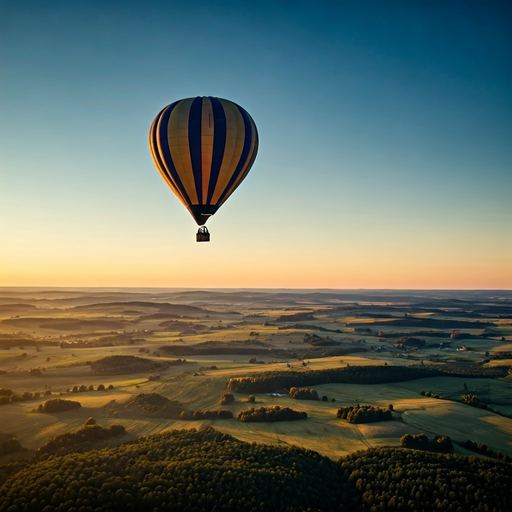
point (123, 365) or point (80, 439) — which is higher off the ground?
point (80, 439)

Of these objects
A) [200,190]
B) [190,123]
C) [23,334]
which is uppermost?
[190,123]

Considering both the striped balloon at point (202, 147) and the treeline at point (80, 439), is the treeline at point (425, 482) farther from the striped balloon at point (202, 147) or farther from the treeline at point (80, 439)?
the striped balloon at point (202, 147)

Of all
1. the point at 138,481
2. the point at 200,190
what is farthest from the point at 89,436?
the point at 200,190

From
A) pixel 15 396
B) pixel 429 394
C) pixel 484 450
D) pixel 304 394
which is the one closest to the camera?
pixel 484 450

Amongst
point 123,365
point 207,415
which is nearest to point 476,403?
point 207,415

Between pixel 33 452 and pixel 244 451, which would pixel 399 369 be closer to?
pixel 244 451

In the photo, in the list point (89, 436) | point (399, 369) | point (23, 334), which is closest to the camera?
point (89, 436)

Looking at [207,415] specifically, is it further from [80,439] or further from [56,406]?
[56,406]
